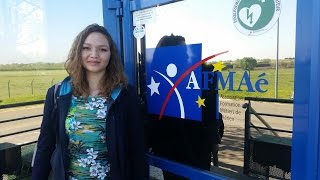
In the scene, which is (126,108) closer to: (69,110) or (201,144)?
(69,110)

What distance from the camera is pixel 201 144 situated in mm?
1929

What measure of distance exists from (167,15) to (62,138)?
91 cm

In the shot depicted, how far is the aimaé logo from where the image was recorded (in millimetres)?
1709

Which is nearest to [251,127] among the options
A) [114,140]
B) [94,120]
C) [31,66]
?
[114,140]

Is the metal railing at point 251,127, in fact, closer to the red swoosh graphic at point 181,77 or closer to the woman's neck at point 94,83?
the red swoosh graphic at point 181,77

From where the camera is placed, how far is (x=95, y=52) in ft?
5.82

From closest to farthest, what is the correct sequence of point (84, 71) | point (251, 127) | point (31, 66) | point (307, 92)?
point (307, 92)
point (251, 127)
point (84, 71)
point (31, 66)

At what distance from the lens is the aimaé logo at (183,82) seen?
1.71 m

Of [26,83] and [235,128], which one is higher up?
[26,83]

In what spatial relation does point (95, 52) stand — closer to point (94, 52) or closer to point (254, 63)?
point (94, 52)

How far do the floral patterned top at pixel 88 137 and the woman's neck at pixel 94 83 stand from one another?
5 centimetres

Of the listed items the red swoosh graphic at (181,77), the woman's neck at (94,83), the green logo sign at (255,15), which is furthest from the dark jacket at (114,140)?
the green logo sign at (255,15)

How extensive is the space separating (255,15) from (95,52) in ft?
2.76

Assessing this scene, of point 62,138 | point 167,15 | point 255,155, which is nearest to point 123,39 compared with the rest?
point 167,15
